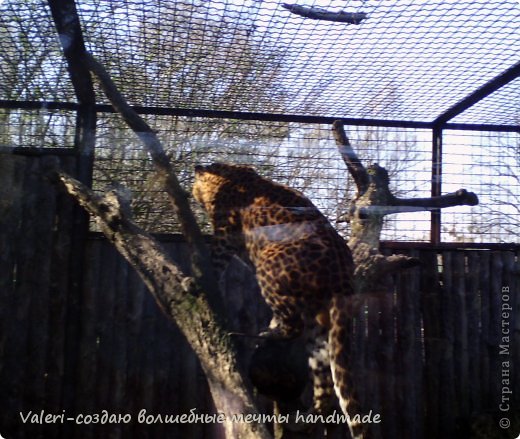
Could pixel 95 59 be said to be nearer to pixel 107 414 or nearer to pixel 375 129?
pixel 375 129

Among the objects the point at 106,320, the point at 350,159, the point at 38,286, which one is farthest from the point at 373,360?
the point at 38,286

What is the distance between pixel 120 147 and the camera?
319 cm

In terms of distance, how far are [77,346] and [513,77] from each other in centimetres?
275

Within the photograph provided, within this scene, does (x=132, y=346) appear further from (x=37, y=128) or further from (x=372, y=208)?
(x=372, y=208)

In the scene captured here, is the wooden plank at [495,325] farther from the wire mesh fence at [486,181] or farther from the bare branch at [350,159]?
the bare branch at [350,159]

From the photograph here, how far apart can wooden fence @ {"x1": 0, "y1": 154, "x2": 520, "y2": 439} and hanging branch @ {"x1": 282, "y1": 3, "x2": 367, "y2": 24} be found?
135 centimetres

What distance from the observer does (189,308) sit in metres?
2.34

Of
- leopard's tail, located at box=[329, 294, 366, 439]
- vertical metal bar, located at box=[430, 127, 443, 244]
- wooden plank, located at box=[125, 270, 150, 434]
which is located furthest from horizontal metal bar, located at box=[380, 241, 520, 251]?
wooden plank, located at box=[125, 270, 150, 434]

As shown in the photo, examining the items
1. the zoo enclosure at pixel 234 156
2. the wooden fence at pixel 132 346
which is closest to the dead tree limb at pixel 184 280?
the zoo enclosure at pixel 234 156

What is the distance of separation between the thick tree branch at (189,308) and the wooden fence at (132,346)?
699mm

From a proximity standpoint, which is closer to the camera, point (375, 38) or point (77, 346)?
point (375, 38)

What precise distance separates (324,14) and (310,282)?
1.14 metres

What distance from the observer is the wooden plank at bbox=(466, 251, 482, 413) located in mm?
3494

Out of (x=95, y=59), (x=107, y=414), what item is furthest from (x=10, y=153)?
(x=107, y=414)
